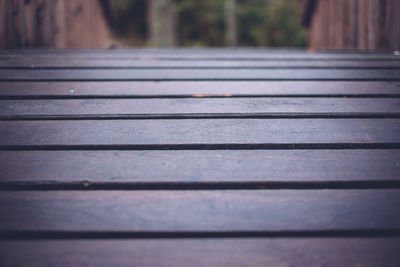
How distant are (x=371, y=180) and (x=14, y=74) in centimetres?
161

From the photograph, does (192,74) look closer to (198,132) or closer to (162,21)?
(198,132)

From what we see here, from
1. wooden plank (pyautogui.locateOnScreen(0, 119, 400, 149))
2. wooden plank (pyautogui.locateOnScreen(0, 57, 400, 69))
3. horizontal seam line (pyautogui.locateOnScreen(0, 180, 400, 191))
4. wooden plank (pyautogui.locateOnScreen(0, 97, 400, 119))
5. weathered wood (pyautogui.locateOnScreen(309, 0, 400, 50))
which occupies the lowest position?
horizontal seam line (pyautogui.locateOnScreen(0, 180, 400, 191))

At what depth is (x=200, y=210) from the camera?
0.89 m

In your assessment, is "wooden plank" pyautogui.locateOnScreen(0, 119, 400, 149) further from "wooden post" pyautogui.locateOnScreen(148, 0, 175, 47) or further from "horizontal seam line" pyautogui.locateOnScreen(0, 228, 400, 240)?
"wooden post" pyautogui.locateOnScreen(148, 0, 175, 47)

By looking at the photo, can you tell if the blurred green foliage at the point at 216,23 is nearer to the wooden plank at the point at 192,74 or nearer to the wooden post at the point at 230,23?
the wooden post at the point at 230,23

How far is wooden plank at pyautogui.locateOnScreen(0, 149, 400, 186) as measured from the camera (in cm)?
99

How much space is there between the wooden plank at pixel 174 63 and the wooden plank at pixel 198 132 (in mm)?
722

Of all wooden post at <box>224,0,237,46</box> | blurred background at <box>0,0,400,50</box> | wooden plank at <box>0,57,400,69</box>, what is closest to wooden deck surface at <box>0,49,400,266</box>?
wooden plank at <box>0,57,400,69</box>

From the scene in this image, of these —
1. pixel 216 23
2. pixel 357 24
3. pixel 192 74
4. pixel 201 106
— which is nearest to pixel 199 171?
pixel 201 106

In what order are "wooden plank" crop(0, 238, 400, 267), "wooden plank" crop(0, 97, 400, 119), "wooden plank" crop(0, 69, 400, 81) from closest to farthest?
"wooden plank" crop(0, 238, 400, 267)
"wooden plank" crop(0, 97, 400, 119)
"wooden plank" crop(0, 69, 400, 81)

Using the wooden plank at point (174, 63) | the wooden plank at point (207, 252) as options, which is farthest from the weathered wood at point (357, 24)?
the wooden plank at point (207, 252)

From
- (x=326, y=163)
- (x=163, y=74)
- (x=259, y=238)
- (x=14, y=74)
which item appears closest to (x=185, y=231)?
(x=259, y=238)

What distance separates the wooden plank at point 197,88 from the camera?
60.1 inches

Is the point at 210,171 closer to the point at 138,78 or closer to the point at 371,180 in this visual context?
the point at 371,180
